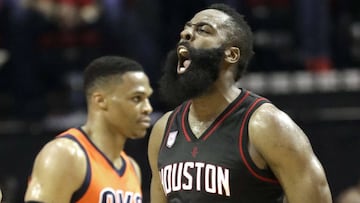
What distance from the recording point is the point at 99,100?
5.65 meters

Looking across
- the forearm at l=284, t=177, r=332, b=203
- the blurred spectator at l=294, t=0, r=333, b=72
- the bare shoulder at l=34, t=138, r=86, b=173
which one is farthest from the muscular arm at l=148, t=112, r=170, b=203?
the blurred spectator at l=294, t=0, r=333, b=72

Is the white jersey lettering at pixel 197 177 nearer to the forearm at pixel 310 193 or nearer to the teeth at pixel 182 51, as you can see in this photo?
the forearm at pixel 310 193

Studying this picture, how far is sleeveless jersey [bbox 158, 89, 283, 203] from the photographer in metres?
3.97

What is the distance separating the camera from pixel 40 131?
26.5 ft

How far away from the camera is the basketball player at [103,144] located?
5.09 m

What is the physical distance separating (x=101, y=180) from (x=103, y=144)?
311 mm

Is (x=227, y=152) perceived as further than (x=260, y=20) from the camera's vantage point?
No

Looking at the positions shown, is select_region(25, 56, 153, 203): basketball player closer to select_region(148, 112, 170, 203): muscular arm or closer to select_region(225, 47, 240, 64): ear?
select_region(148, 112, 170, 203): muscular arm

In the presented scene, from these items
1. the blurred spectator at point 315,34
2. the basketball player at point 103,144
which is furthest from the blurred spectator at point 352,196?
the basketball player at point 103,144

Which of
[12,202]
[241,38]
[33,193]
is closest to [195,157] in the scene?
[241,38]

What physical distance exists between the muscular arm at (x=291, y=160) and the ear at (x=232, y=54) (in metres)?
0.39

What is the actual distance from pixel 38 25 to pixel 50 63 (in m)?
0.40

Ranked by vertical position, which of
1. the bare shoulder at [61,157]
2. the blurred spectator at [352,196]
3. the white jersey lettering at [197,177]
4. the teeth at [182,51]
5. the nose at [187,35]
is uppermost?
the nose at [187,35]

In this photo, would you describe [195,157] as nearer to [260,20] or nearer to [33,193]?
[33,193]
